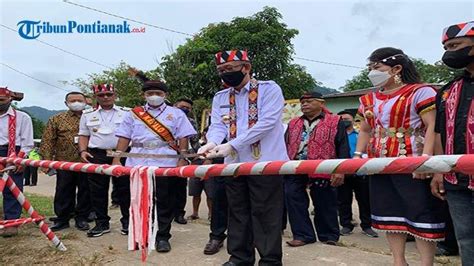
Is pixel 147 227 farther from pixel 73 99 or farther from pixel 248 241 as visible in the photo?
pixel 73 99

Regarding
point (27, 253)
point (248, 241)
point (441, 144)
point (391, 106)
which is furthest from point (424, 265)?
point (27, 253)

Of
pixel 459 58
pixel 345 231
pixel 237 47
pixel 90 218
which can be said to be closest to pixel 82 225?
pixel 90 218

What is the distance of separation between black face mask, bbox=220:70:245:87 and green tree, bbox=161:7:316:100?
14757 mm

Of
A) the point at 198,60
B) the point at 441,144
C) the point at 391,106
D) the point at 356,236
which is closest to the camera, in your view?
the point at 441,144

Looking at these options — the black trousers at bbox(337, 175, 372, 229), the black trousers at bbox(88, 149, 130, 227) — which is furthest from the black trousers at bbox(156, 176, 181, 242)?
the black trousers at bbox(337, 175, 372, 229)

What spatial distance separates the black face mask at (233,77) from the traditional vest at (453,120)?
4.79ft

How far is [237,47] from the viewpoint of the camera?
1811 centimetres

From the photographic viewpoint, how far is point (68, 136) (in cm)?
522

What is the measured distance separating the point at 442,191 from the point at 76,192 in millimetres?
4386

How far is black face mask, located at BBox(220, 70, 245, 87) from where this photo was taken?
334 centimetres

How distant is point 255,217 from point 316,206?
5.01 ft

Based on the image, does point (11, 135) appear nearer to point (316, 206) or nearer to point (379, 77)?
point (316, 206)

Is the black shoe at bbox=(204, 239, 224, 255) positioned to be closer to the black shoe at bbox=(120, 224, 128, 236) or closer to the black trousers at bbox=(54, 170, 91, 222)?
the black shoe at bbox=(120, 224, 128, 236)

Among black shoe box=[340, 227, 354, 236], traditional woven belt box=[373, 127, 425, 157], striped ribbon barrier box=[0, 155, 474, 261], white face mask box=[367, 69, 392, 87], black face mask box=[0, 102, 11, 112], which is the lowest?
black shoe box=[340, 227, 354, 236]
